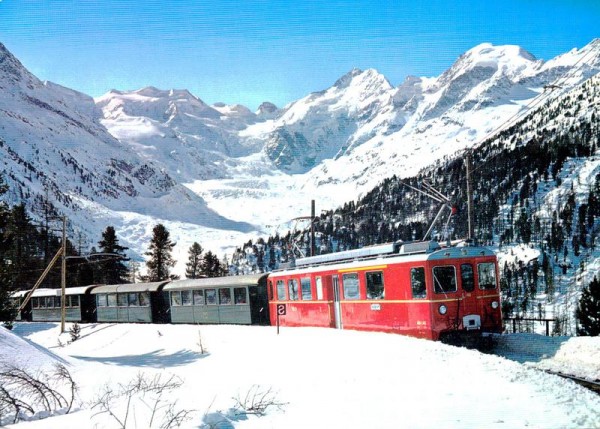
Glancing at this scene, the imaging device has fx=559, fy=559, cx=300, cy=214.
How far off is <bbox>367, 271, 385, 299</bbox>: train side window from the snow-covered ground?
1374 mm

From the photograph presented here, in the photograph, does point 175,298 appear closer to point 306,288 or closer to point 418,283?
point 306,288

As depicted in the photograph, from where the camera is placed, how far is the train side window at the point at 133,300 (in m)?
35.5

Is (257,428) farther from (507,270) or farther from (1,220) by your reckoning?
(507,270)

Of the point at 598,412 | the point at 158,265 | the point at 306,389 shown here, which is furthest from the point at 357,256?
the point at 158,265

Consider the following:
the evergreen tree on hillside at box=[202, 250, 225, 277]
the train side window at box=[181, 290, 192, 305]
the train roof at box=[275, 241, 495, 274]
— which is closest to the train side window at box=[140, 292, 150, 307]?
the train side window at box=[181, 290, 192, 305]

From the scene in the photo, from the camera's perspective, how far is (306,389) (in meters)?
10.4

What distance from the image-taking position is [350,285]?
60.8 feet

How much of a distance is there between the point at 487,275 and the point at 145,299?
24.0 m

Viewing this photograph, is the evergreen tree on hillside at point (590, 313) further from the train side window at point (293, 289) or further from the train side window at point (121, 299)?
the train side window at point (121, 299)

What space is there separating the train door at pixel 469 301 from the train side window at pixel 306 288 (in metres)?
6.84

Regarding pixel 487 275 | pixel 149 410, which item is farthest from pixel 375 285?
pixel 149 410

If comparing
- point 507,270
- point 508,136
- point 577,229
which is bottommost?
point 507,270

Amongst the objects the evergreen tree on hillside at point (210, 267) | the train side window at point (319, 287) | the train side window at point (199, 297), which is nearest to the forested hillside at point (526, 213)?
the evergreen tree on hillside at point (210, 267)

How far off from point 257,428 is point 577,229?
142 meters
